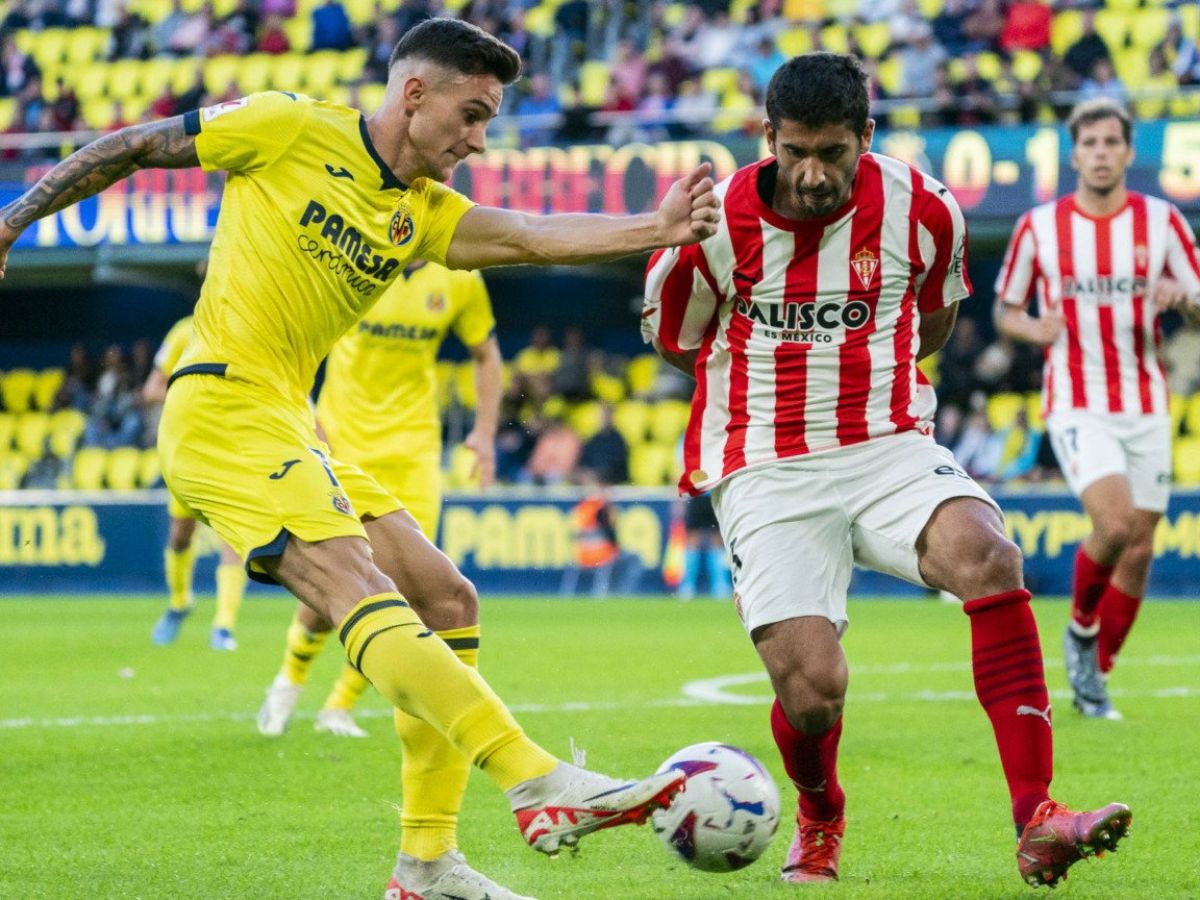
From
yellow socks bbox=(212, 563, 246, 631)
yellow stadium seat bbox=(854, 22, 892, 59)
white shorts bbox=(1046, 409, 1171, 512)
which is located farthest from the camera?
yellow stadium seat bbox=(854, 22, 892, 59)

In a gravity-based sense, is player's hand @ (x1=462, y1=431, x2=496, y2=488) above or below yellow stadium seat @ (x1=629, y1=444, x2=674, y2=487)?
above

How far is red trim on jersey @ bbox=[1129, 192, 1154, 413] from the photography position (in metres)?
8.03

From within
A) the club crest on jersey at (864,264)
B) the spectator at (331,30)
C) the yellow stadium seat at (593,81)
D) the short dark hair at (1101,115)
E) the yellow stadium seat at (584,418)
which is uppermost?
the spectator at (331,30)

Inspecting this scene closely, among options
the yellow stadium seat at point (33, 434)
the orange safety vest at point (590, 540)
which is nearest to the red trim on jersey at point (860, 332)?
the orange safety vest at point (590, 540)

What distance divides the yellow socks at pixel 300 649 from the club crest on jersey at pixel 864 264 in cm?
360

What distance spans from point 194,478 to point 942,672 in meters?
6.56

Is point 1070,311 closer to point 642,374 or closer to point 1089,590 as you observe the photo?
point 1089,590

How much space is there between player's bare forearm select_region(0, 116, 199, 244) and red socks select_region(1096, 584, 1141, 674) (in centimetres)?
513

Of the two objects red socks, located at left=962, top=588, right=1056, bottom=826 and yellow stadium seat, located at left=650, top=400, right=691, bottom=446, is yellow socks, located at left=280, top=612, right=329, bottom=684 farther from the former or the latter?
yellow stadium seat, located at left=650, top=400, right=691, bottom=446

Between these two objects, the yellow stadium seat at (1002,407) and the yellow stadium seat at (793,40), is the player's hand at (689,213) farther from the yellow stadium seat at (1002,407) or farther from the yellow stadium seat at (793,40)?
the yellow stadium seat at (793,40)

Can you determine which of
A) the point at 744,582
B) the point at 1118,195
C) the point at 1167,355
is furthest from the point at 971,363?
the point at 744,582

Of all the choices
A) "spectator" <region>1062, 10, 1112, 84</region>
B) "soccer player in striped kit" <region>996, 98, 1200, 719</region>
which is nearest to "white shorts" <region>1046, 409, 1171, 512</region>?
"soccer player in striped kit" <region>996, 98, 1200, 719</region>

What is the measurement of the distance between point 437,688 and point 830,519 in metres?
1.32

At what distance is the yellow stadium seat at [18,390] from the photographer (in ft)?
81.3
